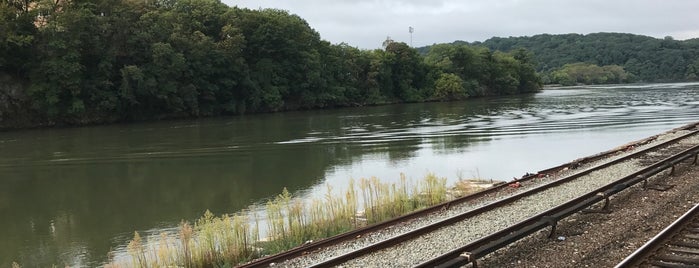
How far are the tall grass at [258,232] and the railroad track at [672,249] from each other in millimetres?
6124

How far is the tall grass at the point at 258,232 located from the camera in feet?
34.0

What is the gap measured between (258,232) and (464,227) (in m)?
4.79

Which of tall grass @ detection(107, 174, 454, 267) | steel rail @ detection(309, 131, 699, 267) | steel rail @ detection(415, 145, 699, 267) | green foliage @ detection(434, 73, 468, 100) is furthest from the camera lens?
green foliage @ detection(434, 73, 468, 100)

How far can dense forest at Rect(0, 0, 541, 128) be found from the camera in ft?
168

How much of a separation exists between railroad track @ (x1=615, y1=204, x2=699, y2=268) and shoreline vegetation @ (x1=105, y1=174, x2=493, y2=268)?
6.12m

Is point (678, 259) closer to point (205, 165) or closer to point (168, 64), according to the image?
point (205, 165)

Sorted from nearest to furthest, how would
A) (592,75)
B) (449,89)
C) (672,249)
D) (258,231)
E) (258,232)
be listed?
(672,249) → (258,232) → (258,231) → (449,89) → (592,75)

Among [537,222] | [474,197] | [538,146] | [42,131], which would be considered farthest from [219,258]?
[42,131]

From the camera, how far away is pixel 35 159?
28594 mm

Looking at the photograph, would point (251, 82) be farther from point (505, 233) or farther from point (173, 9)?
point (505, 233)

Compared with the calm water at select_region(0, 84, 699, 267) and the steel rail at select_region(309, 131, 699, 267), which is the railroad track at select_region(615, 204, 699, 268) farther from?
the calm water at select_region(0, 84, 699, 267)

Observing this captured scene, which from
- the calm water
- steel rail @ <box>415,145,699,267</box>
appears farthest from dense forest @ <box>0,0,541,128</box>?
steel rail @ <box>415,145,699,267</box>

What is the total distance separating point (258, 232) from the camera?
12.7 meters

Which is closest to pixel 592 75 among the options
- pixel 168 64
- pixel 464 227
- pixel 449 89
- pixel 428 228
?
pixel 449 89
